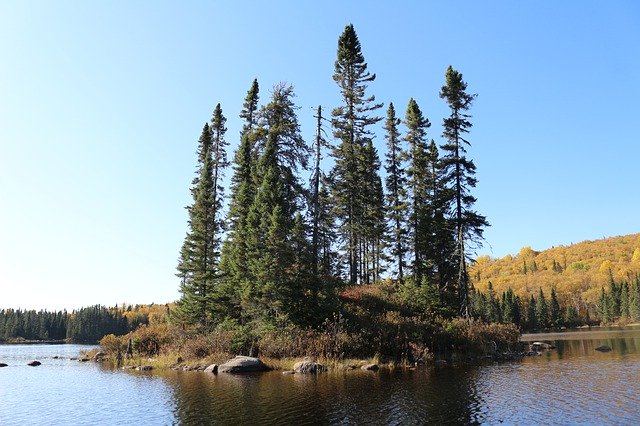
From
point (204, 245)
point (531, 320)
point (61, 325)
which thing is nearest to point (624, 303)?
point (531, 320)

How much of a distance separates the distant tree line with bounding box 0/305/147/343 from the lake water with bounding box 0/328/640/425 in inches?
5659

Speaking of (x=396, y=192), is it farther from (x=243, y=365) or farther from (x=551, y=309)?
(x=551, y=309)

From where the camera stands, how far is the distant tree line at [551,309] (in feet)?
377

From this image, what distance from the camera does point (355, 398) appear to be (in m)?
19.9

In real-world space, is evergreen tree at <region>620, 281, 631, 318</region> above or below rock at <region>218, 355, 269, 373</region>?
above

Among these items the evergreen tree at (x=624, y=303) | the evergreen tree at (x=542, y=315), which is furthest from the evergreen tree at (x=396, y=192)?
the evergreen tree at (x=624, y=303)

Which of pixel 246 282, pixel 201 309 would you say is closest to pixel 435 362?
pixel 246 282

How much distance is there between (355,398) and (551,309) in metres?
132

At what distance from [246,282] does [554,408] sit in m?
24.6

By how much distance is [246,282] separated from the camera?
36250 millimetres

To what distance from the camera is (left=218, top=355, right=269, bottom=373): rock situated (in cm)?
3141

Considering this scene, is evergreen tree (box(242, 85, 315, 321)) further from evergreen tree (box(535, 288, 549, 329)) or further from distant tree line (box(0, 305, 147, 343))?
distant tree line (box(0, 305, 147, 343))

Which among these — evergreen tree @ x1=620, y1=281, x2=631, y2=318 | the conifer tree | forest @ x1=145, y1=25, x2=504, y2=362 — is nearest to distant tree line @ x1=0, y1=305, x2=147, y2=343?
forest @ x1=145, y1=25, x2=504, y2=362

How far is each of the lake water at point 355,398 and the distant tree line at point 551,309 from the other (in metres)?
87.8
